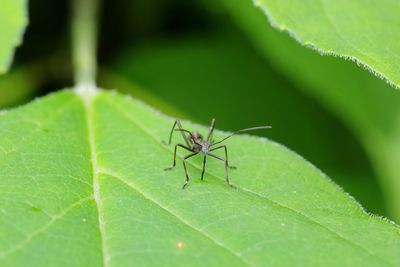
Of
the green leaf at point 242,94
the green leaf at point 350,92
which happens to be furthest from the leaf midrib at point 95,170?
the green leaf at point 350,92

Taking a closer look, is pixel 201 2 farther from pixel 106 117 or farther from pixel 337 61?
pixel 106 117

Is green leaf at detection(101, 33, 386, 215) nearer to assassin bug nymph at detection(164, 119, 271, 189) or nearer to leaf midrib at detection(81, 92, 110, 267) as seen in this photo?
leaf midrib at detection(81, 92, 110, 267)

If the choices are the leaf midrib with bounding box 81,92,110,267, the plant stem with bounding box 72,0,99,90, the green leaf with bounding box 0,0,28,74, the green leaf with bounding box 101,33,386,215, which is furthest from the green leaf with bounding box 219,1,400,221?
the green leaf with bounding box 0,0,28,74

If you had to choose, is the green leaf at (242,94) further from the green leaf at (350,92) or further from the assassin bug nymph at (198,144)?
the assassin bug nymph at (198,144)

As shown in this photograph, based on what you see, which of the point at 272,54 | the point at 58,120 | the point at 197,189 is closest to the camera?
the point at 197,189

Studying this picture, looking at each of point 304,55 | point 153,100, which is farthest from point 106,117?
point 304,55

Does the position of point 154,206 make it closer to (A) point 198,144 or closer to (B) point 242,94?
(A) point 198,144
